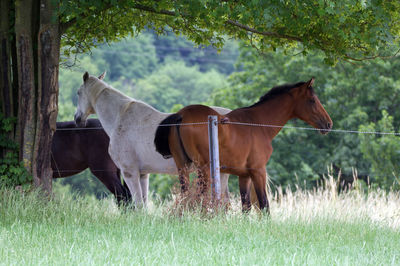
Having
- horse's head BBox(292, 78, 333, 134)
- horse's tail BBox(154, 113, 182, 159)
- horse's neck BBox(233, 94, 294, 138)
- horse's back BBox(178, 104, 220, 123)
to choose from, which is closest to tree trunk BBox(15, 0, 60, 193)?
horse's tail BBox(154, 113, 182, 159)

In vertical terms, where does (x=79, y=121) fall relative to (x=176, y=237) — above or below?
above

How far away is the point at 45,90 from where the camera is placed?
30.4 ft

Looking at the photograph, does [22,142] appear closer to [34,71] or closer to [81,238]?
[34,71]

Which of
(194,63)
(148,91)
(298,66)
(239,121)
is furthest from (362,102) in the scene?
(194,63)

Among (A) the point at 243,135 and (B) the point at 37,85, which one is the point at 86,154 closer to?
(B) the point at 37,85

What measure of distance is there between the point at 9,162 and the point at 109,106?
2122 mm

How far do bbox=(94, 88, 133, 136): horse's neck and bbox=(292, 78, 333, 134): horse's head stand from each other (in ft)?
9.68

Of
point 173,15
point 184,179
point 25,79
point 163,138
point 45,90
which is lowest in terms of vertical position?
point 184,179

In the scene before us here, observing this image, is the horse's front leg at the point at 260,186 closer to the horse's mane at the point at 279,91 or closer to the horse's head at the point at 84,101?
the horse's mane at the point at 279,91

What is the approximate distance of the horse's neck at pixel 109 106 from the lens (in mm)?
10391

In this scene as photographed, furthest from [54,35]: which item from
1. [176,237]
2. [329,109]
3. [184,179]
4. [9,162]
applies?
[329,109]

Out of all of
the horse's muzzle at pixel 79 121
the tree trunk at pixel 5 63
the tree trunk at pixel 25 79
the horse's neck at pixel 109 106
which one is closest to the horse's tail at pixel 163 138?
the horse's neck at pixel 109 106

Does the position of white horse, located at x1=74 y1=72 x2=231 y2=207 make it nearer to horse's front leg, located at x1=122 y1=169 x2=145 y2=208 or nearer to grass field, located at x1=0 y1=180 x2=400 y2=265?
horse's front leg, located at x1=122 y1=169 x2=145 y2=208

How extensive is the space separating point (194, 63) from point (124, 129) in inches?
3071
